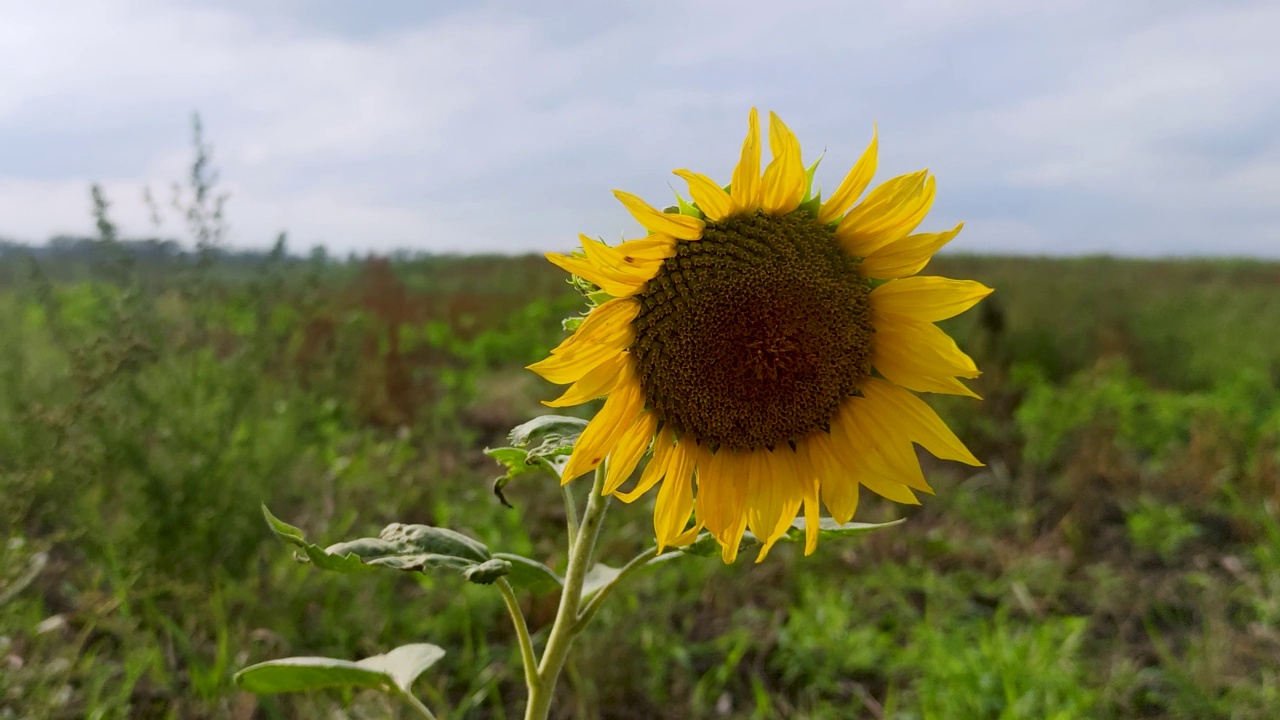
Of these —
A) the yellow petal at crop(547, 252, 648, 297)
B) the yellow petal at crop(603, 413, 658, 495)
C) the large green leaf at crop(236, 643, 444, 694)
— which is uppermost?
the yellow petal at crop(547, 252, 648, 297)

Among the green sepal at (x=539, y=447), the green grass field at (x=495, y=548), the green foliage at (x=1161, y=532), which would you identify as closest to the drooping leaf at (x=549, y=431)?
the green sepal at (x=539, y=447)

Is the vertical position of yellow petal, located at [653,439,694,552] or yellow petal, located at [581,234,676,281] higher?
yellow petal, located at [581,234,676,281]

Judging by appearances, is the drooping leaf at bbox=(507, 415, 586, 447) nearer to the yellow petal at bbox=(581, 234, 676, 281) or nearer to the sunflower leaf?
the yellow petal at bbox=(581, 234, 676, 281)

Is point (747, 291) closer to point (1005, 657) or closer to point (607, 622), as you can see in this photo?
point (607, 622)

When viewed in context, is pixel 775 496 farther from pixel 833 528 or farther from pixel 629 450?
pixel 629 450

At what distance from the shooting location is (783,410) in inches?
43.1

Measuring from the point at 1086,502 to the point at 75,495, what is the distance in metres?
3.78

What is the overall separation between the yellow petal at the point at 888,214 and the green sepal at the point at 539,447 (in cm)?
41

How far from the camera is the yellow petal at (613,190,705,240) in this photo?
0.93 metres

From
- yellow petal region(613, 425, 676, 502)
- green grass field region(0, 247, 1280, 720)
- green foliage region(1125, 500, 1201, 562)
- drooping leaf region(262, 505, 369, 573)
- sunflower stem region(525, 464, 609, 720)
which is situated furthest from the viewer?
green foliage region(1125, 500, 1201, 562)

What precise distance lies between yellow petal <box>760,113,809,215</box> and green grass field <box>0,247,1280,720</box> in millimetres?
1408

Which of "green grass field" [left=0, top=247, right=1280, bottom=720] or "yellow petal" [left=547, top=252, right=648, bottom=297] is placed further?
"green grass field" [left=0, top=247, right=1280, bottom=720]

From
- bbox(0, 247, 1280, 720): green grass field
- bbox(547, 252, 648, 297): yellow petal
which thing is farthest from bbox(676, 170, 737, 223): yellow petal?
bbox(0, 247, 1280, 720): green grass field

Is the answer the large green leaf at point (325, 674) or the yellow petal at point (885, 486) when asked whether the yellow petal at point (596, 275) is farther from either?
the large green leaf at point (325, 674)
